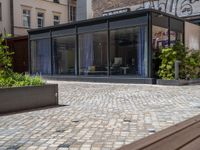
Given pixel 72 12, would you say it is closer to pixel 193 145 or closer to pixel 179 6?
pixel 179 6

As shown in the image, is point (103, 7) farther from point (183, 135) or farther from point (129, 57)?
point (183, 135)

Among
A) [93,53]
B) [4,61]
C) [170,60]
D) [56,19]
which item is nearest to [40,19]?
[56,19]

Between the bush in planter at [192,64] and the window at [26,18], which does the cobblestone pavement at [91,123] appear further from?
the window at [26,18]

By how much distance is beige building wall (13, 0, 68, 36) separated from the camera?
34.8 meters

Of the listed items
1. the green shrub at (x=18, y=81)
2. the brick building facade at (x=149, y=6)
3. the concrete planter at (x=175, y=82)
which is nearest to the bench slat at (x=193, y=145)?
the green shrub at (x=18, y=81)

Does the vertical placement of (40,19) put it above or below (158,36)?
above

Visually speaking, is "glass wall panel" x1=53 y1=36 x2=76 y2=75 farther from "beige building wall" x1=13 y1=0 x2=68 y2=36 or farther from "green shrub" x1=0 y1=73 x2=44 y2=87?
"beige building wall" x1=13 y1=0 x2=68 y2=36

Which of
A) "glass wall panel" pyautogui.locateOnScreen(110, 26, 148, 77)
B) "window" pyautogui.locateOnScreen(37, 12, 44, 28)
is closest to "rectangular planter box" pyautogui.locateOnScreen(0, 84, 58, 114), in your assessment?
"glass wall panel" pyautogui.locateOnScreen(110, 26, 148, 77)

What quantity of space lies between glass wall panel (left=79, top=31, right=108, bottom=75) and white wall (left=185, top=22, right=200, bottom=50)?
5545 mm

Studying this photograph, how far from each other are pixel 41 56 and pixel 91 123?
17.2 m

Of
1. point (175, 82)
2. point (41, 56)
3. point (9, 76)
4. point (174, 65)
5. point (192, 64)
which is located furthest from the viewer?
point (41, 56)

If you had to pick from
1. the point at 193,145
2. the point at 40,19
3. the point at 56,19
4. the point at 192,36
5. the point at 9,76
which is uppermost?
the point at 56,19

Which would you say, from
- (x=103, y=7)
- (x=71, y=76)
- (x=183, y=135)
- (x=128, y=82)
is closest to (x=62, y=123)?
(x=183, y=135)

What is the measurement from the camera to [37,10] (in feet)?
122
